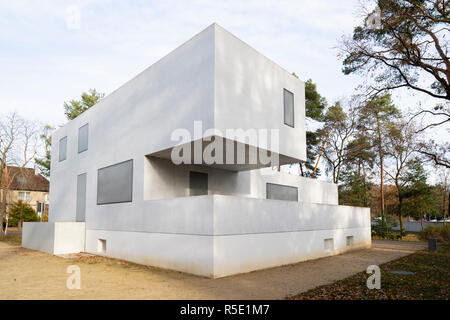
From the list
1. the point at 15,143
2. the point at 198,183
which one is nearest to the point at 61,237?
the point at 198,183

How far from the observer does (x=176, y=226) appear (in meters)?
9.56

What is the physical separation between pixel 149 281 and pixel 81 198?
9.29m

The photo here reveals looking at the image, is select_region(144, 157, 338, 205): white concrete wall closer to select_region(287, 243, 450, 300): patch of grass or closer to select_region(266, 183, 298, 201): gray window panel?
select_region(266, 183, 298, 201): gray window panel

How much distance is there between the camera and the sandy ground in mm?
6594

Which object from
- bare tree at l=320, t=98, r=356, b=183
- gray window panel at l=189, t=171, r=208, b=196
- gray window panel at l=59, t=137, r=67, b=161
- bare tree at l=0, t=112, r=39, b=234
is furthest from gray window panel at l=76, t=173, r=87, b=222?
bare tree at l=320, t=98, r=356, b=183

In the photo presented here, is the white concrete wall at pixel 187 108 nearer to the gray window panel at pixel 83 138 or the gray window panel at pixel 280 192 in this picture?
the gray window panel at pixel 83 138

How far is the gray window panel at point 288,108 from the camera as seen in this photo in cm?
1241

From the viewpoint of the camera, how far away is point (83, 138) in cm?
1614

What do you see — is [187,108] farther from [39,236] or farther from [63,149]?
[63,149]

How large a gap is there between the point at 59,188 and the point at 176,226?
1166 cm

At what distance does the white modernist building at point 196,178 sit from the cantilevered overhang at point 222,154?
0.31ft

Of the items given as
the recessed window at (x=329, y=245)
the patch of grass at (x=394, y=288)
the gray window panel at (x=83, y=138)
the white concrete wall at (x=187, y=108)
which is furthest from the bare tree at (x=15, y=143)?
the patch of grass at (x=394, y=288)

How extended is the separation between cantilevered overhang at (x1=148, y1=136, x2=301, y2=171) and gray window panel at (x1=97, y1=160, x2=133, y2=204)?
158 centimetres

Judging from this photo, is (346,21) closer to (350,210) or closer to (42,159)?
(350,210)
